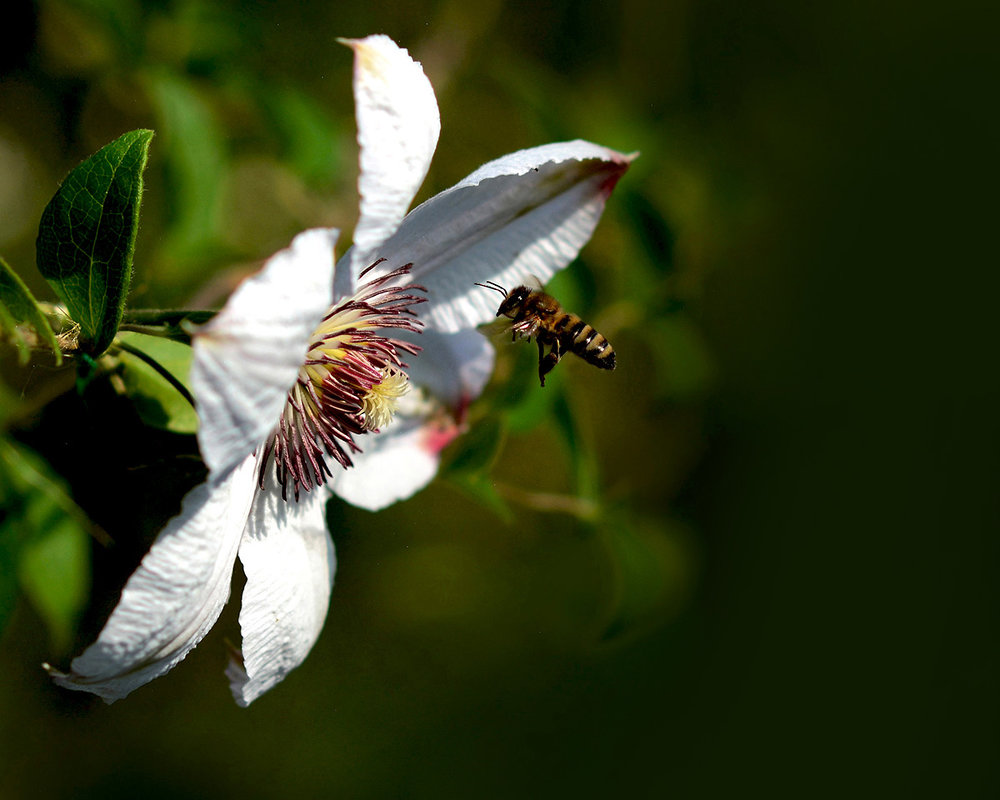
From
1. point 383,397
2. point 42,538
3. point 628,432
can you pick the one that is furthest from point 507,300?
point 628,432

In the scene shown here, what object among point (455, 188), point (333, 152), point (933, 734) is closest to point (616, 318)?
point (333, 152)

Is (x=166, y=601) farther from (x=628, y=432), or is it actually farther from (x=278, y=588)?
(x=628, y=432)

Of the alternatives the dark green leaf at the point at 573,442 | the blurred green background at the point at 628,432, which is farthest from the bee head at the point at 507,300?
the dark green leaf at the point at 573,442

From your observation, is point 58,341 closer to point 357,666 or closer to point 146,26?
point 146,26

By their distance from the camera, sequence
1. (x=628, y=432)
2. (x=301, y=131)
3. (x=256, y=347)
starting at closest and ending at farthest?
(x=256, y=347), (x=301, y=131), (x=628, y=432)

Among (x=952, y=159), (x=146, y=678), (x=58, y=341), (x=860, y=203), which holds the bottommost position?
(x=146, y=678)

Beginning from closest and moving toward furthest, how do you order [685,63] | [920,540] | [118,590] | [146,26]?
[118,590], [146,26], [685,63], [920,540]

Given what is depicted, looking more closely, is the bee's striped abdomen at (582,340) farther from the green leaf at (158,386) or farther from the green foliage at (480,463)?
the green leaf at (158,386)

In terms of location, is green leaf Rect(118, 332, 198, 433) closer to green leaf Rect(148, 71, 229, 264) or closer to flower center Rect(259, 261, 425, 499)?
flower center Rect(259, 261, 425, 499)
